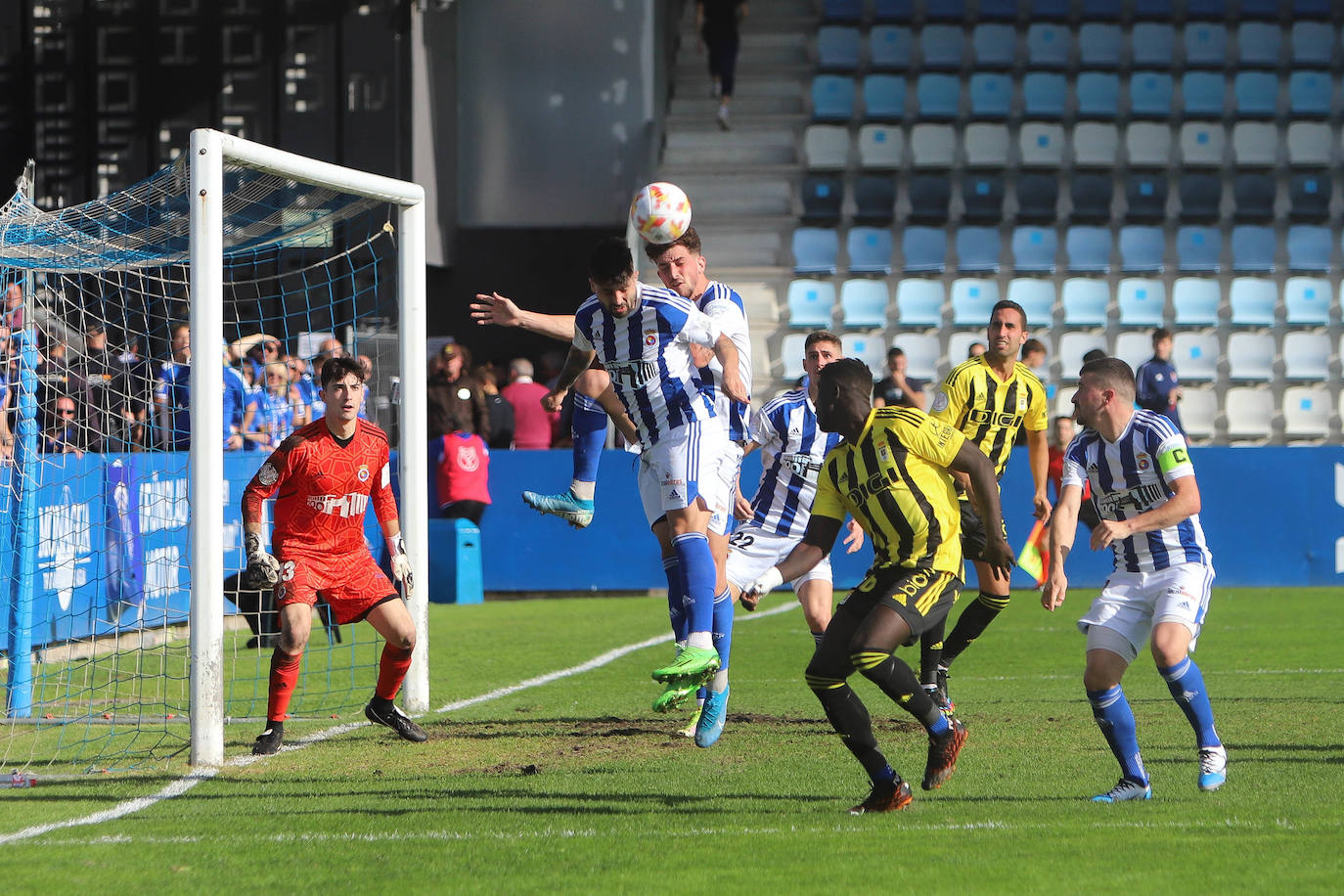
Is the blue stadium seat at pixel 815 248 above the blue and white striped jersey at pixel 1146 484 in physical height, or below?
above

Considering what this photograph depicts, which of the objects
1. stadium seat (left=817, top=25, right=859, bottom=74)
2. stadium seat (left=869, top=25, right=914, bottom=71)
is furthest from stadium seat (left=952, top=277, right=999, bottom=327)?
stadium seat (left=817, top=25, right=859, bottom=74)

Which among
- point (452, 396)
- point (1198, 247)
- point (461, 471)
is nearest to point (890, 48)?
point (1198, 247)

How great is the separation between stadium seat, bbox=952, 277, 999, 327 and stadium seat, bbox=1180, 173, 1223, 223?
9.58 ft

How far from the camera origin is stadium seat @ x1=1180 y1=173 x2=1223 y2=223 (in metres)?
20.7

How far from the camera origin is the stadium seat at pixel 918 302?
65.2ft

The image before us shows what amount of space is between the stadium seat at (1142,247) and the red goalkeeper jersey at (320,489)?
48.8 feet

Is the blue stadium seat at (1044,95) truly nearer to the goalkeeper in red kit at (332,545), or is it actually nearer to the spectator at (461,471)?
the spectator at (461,471)

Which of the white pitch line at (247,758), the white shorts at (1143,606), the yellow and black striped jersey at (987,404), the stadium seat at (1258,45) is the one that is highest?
the stadium seat at (1258,45)

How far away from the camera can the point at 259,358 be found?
39.2 ft

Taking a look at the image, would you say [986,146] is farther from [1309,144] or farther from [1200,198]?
[1309,144]

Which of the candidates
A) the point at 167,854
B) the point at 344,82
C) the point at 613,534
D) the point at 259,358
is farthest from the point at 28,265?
the point at 344,82

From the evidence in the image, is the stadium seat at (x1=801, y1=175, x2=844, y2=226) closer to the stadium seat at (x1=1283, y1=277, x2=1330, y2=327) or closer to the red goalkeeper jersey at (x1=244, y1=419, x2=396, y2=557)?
the stadium seat at (x1=1283, y1=277, x2=1330, y2=327)

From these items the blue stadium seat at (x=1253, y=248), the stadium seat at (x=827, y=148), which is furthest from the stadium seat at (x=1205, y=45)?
the stadium seat at (x=827, y=148)

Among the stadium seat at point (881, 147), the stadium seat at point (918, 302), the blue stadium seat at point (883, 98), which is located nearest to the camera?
the stadium seat at point (918, 302)
